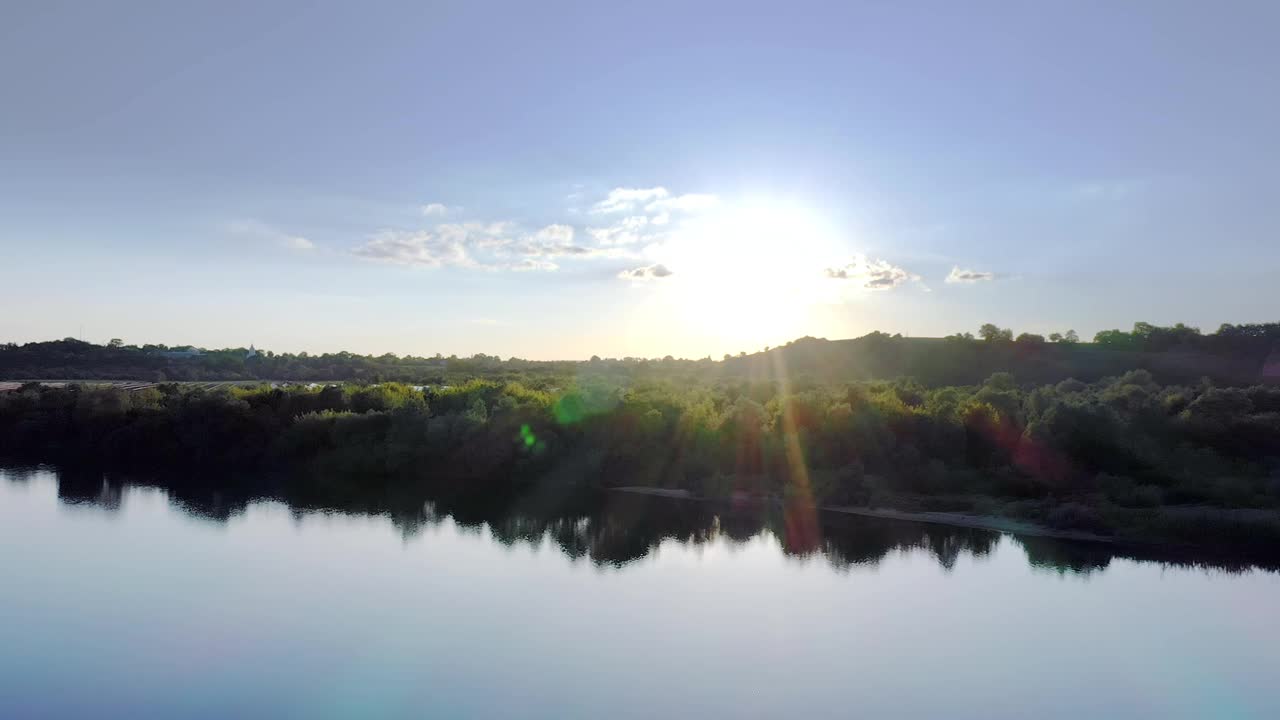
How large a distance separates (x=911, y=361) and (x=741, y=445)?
1780 inches

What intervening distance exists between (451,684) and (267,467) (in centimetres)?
3167

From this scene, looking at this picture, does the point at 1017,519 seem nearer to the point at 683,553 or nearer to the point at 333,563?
the point at 683,553

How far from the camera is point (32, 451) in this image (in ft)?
162

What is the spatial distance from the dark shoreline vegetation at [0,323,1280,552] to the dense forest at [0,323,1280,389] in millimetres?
16363

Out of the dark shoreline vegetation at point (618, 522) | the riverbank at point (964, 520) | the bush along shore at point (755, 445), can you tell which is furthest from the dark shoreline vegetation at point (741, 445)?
the dark shoreline vegetation at point (618, 522)

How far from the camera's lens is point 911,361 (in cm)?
8012

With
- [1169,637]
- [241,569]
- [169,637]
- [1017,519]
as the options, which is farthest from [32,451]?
[1169,637]

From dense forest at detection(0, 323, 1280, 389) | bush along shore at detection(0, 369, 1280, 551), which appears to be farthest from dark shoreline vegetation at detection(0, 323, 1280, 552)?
dense forest at detection(0, 323, 1280, 389)

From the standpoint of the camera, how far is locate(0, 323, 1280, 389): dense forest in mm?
70062

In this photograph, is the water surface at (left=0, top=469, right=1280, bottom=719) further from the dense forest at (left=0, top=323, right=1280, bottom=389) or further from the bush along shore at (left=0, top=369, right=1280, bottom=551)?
the dense forest at (left=0, top=323, right=1280, bottom=389)

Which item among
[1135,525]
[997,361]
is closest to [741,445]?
[1135,525]

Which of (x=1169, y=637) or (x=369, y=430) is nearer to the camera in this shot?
(x=1169, y=637)

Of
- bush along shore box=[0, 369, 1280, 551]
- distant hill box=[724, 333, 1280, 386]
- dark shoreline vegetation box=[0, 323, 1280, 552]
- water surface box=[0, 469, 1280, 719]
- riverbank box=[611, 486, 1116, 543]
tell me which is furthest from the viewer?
distant hill box=[724, 333, 1280, 386]

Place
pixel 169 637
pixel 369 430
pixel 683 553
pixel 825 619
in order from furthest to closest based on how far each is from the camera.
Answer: pixel 369 430 → pixel 683 553 → pixel 825 619 → pixel 169 637
